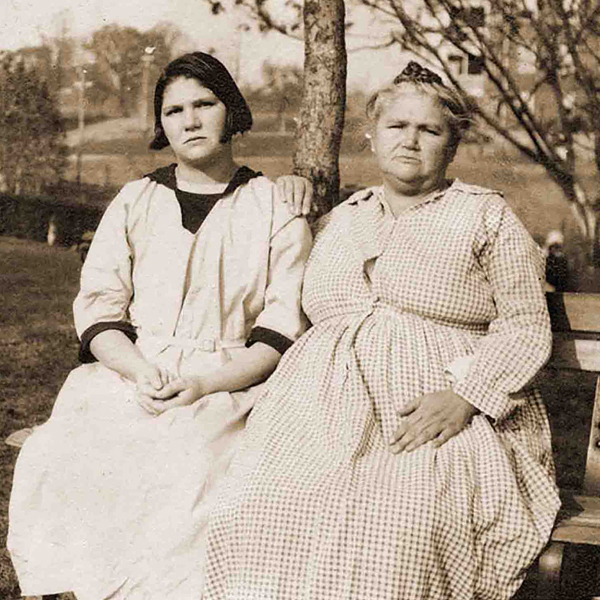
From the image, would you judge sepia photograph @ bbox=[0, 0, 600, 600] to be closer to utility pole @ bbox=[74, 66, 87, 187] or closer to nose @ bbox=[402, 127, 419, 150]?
nose @ bbox=[402, 127, 419, 150]

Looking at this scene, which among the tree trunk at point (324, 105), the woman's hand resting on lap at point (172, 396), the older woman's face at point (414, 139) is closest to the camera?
the woman's hand resting on lap at point (172, 396)

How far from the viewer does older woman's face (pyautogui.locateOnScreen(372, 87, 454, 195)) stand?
123 inches

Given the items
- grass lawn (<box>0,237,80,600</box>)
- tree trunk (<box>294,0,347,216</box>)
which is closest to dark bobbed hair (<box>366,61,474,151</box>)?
tree trunk (<box>294,0,347,216</box>)

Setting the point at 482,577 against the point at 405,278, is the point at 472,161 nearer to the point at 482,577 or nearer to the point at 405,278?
the point at 405,278

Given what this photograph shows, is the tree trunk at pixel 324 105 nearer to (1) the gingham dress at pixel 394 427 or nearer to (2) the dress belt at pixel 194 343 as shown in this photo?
(1) the gingham dress at pixel 394 427

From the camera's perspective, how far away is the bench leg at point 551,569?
303 cm

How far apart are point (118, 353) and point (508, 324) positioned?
1169 mm

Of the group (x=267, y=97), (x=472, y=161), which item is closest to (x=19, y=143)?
(x=267, y=97)

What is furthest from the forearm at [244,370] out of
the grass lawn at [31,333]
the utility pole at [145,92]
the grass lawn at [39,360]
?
the utility pole at [145,92]

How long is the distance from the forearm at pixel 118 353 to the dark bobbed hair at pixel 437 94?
3.44 feet

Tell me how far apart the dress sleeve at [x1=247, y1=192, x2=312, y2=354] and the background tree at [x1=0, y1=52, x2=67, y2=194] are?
5.12 m

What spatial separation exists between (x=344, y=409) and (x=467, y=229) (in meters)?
0.64

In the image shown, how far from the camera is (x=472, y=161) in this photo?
21.9 ft

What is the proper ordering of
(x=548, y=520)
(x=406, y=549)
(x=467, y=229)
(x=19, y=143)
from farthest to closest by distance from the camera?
(x=19, y=143) → (x=467, y=229) → (x=548, y=520) → (x=406, y=549)
